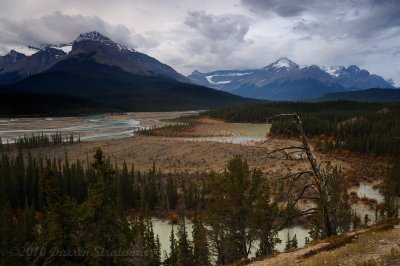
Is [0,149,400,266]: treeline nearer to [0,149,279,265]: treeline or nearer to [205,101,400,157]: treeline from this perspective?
[0,149,279,265]: treeline

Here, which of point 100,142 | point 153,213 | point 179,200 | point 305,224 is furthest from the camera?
point 100,142

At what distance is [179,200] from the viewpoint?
61281 mm

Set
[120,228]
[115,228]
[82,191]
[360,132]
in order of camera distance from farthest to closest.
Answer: [360,132]
[82,191]
[120,228]
[115,228]

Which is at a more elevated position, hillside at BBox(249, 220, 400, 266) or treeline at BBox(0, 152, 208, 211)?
hillside at BBox(249, 220, 400, 266)

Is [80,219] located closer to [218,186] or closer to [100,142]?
[218,186]

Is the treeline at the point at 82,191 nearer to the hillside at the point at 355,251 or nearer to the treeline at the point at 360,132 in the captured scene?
the treeline at the point at 360,132

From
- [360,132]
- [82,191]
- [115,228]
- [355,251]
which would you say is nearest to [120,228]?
[115,228]

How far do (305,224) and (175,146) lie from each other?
250ft

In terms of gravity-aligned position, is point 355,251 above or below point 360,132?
above

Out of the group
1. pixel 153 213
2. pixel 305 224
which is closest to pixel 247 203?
pixel 305 224

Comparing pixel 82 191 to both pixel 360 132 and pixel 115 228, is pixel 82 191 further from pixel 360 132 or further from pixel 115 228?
pixel 360 132

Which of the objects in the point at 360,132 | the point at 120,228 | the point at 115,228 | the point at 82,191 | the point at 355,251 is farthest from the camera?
the point at 360,132

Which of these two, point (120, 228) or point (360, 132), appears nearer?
point (120, 228)

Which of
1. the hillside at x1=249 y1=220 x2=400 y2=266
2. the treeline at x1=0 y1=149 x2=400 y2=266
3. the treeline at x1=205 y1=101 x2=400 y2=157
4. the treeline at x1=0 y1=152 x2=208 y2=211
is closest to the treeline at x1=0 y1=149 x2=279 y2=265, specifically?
the treeline at x1=0 y1=149 x2=400 y2=266
